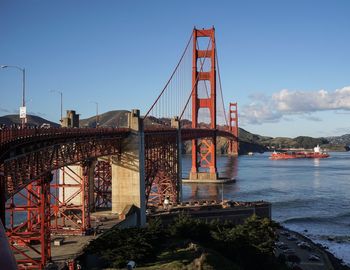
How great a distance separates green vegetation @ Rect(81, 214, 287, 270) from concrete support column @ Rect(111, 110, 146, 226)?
5659 millimetres

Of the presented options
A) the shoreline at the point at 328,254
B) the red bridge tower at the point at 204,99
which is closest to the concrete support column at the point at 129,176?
the shoreline at the point at 328,254

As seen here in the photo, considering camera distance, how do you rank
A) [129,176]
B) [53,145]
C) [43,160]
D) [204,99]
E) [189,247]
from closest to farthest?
[43,160] → [53,145] → [189,247] → [129,176] → [204,99]

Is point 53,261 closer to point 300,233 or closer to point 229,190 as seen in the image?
point 300,233

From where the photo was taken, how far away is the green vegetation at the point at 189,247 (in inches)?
750

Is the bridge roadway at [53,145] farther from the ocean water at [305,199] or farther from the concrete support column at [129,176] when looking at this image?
the ocean water at [305,199]

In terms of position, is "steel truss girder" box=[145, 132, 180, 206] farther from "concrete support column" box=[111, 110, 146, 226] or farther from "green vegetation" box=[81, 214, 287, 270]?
"green vegetation" box=[81, 214, 287, 270]

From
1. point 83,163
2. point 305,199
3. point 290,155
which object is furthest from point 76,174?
point 290,155

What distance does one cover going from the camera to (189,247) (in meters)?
21.9

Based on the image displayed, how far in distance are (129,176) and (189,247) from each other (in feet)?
40.0

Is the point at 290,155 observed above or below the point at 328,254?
above

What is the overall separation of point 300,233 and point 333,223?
19.0ft

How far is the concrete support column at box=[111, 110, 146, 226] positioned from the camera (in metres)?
33.1

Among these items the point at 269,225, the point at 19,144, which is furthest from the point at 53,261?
the point at 269,225

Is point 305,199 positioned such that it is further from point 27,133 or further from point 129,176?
point 27,133
